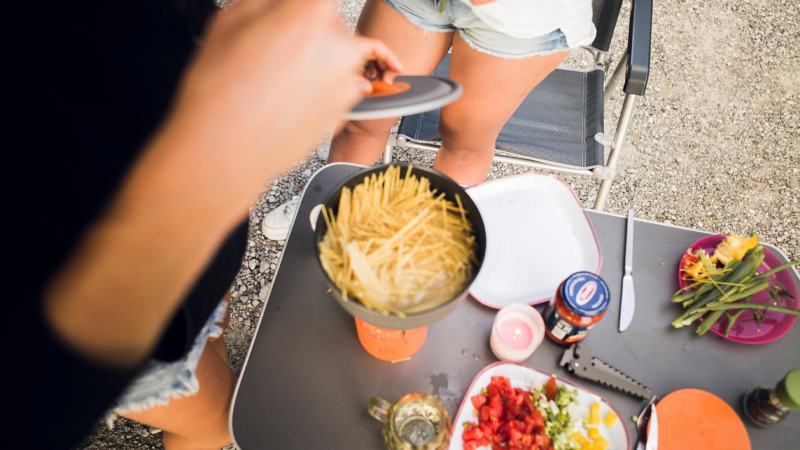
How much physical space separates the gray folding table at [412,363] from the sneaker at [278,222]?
1.10 metres

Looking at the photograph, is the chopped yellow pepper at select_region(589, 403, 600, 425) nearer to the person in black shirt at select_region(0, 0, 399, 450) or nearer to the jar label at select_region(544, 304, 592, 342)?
the jar label at select_region(544, 304, 592, 342)

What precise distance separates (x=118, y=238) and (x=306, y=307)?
0.77 m

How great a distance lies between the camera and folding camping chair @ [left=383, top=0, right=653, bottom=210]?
196 centimetres

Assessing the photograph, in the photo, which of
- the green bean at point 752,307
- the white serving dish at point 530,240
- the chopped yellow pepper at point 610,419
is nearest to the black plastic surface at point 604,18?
the white serving dish at point 530,240

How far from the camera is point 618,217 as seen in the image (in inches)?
54.3

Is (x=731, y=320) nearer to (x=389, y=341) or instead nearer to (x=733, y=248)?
(x=733, y=248)

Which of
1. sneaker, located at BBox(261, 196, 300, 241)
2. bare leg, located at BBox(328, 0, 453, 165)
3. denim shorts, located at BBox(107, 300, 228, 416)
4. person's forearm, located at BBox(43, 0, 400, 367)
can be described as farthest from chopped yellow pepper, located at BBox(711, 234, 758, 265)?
sneaker, located at BBox(261, 196, 300, 241)

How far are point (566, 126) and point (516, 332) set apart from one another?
4.48 feet

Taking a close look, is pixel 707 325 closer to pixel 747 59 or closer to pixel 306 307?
pixel 306 307

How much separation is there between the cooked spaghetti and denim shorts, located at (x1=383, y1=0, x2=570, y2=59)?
2.47 ft

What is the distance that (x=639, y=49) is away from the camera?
1.65 metres

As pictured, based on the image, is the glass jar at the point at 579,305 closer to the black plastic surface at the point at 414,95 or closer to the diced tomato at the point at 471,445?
the diced tomato at the point at 471,445

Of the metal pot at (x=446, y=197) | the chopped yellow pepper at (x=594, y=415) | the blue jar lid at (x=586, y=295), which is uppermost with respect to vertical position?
the metal pot at (x=446, y=197)

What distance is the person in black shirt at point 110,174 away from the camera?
483 millimetres
